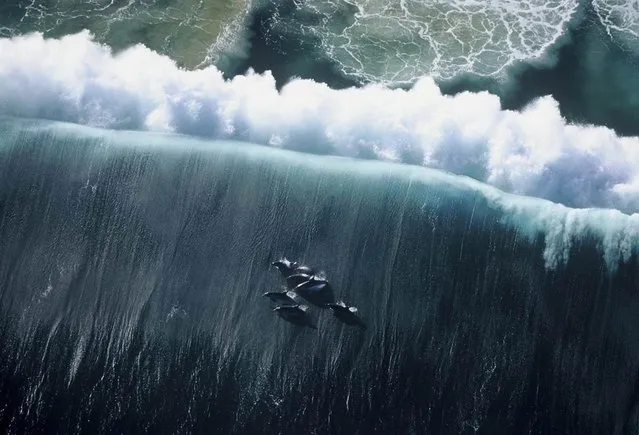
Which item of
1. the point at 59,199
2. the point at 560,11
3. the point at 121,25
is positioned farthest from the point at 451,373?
the point at 121,25

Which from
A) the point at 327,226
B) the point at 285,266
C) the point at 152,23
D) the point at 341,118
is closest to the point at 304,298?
the point at 285,266

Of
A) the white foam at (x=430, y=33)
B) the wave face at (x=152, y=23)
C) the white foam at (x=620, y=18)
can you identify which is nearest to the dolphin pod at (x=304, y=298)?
the white foam at (x=430, y=33)

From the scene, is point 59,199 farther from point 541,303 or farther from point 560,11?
point 560,11

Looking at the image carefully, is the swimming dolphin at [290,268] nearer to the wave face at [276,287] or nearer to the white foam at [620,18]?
the wave face at [276,287]

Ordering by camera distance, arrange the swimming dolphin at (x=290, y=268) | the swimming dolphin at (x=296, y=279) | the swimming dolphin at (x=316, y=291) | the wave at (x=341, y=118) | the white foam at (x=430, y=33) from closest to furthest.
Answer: the swimming dolphin at (x=316, y=291) < the swimming dolphin at (x=296, y=279) < the swimming dolphin at (x=290, y=268) < the wave at (x=341, y=118) < the white foam at (x=430, y=33)

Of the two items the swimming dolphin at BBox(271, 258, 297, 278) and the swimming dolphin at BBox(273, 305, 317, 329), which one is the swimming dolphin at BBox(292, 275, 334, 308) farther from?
the swimming dolphin at BBox(271, 258, 297, 278)

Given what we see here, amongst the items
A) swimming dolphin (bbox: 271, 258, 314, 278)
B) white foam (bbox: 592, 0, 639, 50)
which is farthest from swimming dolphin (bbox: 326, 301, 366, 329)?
white foam (bbox: 592, 0, 639, 50)
